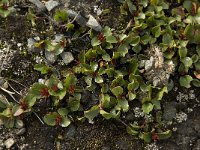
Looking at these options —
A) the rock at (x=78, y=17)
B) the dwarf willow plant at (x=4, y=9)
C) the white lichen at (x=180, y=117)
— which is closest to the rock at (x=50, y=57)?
the rock at (x=78, y=17)

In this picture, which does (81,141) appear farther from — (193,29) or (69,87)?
(193,29)

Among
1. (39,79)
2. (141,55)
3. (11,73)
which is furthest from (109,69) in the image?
(11,73)

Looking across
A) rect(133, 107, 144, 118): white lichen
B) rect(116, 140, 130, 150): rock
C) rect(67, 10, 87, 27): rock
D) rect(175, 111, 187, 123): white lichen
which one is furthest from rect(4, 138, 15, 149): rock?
rect(175, 111, 187, 123): white lichen

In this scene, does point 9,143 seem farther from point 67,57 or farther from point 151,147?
point 151,147

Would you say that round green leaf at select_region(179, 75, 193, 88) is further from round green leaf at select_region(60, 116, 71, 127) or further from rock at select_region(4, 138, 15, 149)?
rock at select_region(4, 138, 15, 149)

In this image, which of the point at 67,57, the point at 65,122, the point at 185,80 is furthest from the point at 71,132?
the point at 185,80

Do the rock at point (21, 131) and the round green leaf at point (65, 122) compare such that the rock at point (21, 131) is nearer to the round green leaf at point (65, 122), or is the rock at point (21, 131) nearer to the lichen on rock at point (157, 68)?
the round green leaf at point (65, 122)

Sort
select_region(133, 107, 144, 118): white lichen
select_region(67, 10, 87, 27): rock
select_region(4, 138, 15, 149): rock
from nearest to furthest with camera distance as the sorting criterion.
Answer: select_region(4, 138, 15, 149): rock
select_region(133, 107, 144, 118): white lichen
select_region(67, 10, 87, 27): rock
